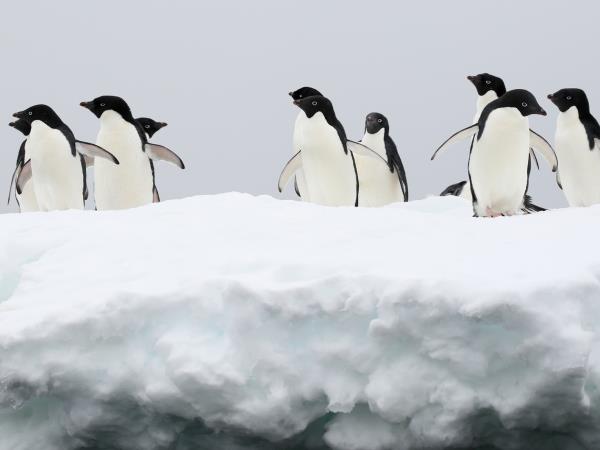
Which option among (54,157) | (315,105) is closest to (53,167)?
(54,157)

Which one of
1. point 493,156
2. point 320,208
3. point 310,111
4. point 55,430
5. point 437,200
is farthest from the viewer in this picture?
point 437,200

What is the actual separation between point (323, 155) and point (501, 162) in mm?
1373

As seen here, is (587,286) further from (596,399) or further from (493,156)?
(493,156)

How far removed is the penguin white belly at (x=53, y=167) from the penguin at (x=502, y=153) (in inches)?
106

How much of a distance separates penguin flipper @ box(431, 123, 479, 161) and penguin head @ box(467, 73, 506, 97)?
4.47 ft

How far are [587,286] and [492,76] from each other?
5.23 m

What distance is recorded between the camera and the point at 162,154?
27.0ft

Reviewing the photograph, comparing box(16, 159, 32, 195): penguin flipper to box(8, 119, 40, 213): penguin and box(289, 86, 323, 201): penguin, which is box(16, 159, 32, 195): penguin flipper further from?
box(289, 86, 323, 201): penguin

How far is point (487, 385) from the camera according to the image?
11.8ft

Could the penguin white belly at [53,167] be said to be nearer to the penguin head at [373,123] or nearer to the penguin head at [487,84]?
the penguin head at [373,123]

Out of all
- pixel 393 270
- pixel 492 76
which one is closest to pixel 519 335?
pixel 393 270

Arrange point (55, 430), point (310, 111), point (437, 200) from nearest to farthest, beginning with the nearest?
point (55, 430) < point (310, 111) < point (437, 200)

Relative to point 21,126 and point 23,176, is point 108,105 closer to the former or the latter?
point 23,176

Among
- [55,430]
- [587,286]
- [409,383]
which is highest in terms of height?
[587,286]
